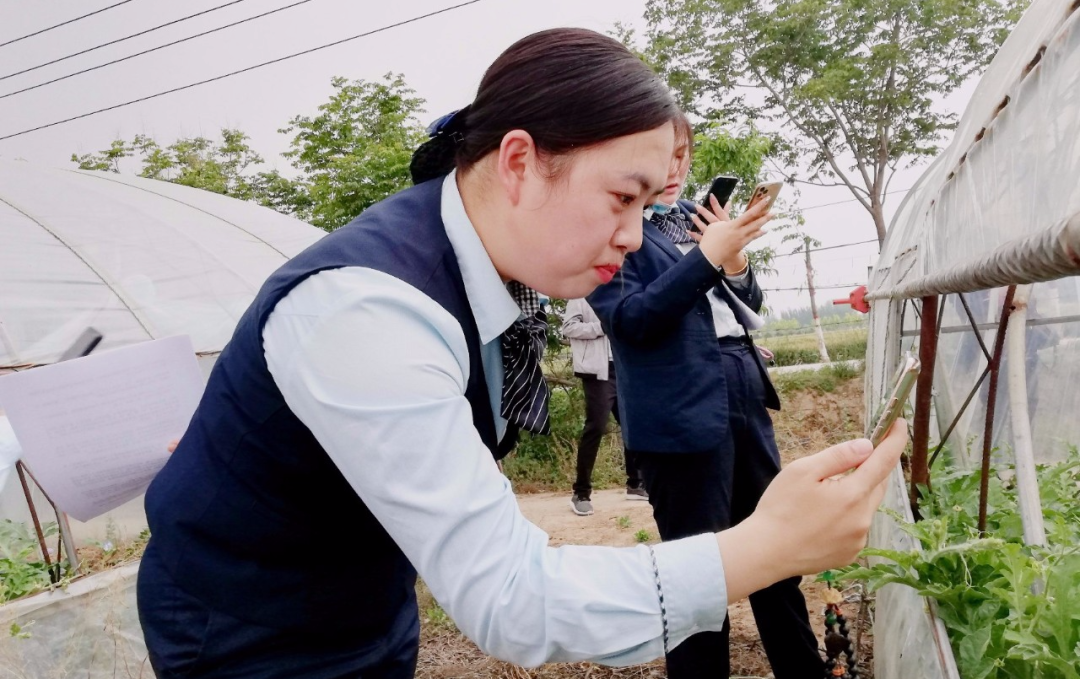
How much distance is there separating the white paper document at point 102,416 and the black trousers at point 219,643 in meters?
0.46

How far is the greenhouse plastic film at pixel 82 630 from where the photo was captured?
330 cm

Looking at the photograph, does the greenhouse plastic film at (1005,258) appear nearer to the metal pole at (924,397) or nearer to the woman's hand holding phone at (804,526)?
the metal pole at (924,397)

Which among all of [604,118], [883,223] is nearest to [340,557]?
[604,118]

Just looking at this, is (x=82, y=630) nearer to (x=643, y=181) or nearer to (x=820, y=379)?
(x=643, y=181)

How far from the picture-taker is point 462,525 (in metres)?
0.75

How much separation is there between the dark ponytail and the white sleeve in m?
0.35

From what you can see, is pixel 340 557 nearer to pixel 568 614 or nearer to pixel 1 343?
pixel 568 614

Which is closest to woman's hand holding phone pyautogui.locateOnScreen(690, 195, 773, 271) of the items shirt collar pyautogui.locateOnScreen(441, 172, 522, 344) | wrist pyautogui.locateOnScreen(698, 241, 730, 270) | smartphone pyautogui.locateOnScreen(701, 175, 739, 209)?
wrist pyautogui.locateOnScreen(698, 241, 730, 270)

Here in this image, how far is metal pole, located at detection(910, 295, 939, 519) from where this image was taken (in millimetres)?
1712

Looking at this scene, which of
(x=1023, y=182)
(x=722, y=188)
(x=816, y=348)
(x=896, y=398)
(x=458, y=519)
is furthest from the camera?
(x=816, y=348)

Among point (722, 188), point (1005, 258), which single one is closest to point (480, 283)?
point (1005, 258)

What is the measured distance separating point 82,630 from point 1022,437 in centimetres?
365

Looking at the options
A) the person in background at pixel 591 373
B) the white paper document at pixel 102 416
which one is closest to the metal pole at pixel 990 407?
the white paper document at pixel 102 416

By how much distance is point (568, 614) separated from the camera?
736 millimetres
